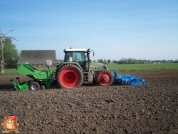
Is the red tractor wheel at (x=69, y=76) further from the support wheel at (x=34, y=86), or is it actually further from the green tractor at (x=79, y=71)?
the support wheel at (x=34, y=86)

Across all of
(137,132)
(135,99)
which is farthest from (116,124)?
(135,99)

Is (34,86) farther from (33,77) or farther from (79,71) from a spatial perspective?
(79,71)

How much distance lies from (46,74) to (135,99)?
17.8 ft

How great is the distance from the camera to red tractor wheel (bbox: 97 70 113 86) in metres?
11.6

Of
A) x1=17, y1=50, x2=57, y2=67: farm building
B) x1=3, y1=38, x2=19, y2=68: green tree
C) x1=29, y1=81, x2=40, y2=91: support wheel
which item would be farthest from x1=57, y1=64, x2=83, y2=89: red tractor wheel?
x1=3, y1=38, x2=19, y2=68: green tree

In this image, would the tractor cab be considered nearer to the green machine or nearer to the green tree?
the green machine

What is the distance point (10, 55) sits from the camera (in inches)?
2366

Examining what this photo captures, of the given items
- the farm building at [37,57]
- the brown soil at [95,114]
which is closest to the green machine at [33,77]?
the brown soil at [95,114]

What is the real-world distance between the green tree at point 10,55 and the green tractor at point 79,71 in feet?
162

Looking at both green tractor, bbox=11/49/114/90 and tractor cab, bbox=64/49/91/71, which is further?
tractor cab, bbox=64/49/91/71

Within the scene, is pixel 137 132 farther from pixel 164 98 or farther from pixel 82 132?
pixel 164 98

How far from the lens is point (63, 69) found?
35.6 ft

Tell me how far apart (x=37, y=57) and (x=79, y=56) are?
41.2 m

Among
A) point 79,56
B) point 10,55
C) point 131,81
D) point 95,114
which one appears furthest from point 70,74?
point 10,55
